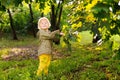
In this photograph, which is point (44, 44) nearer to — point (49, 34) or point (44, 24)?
point (49, 34)

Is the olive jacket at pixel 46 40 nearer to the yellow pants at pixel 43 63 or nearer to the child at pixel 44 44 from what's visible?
the child at pixel 44 44

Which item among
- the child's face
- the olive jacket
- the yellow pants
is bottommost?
the yellow pants

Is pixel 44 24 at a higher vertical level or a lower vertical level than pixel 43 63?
higher

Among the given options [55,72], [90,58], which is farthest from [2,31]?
[55,72]

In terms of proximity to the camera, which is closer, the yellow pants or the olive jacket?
the yellow pants

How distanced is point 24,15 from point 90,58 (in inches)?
1226

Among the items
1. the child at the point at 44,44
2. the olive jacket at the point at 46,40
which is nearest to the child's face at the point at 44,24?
the child at the point at 44,44

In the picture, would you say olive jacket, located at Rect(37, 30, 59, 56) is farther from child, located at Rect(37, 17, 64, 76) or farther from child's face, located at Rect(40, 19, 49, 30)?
child's face, located at Rect(40, 19, 49, 30)

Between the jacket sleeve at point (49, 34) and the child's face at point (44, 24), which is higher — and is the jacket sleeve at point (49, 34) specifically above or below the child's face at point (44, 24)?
below

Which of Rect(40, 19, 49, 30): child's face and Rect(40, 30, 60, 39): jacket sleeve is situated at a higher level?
Rect(40, 19, 49, 30): child's face

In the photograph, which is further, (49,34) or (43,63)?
(49,34)

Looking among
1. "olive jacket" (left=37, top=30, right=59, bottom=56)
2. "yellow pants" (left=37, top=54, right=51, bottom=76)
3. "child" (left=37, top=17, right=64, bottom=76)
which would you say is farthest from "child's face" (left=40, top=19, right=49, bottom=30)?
"yellow pants" (left=37, top=54, right=51, bottom=76)

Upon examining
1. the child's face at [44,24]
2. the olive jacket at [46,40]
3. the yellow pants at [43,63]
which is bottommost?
the yellow pants at [43,63]

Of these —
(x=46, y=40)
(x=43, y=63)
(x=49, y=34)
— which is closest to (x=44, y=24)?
(x=49, y=34)
